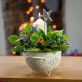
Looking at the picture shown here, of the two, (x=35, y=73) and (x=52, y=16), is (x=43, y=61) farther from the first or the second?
(x=52, y=16)

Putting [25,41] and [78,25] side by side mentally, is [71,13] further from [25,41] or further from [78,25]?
[25,41]

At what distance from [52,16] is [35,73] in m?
1.96

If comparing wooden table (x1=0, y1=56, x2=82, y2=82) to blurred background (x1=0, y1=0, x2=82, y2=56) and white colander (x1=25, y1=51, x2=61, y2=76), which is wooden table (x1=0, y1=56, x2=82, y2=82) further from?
blurred background (x1=0, y1=0, x2=82, y2=56)

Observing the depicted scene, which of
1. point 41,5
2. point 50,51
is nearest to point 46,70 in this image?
point 50,51

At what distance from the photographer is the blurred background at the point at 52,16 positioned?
3.44m

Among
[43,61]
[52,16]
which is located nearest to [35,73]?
[43,61]

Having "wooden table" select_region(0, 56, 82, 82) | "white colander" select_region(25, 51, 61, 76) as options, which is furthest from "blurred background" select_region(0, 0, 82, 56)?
"white colander" select_region(25, 51, 61, 76)

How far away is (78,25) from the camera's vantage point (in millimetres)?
3484

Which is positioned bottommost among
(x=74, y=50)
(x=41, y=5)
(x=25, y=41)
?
(x=74, y=50)

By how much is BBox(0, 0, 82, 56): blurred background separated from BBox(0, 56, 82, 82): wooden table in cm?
162

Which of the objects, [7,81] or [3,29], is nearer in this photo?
[7,81]

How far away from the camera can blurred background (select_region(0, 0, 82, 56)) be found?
3441 millimetres

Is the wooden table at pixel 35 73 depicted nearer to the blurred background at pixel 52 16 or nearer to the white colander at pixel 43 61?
the white colander at pixel 43 61

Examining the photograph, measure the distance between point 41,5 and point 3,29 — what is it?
575 millimetres
